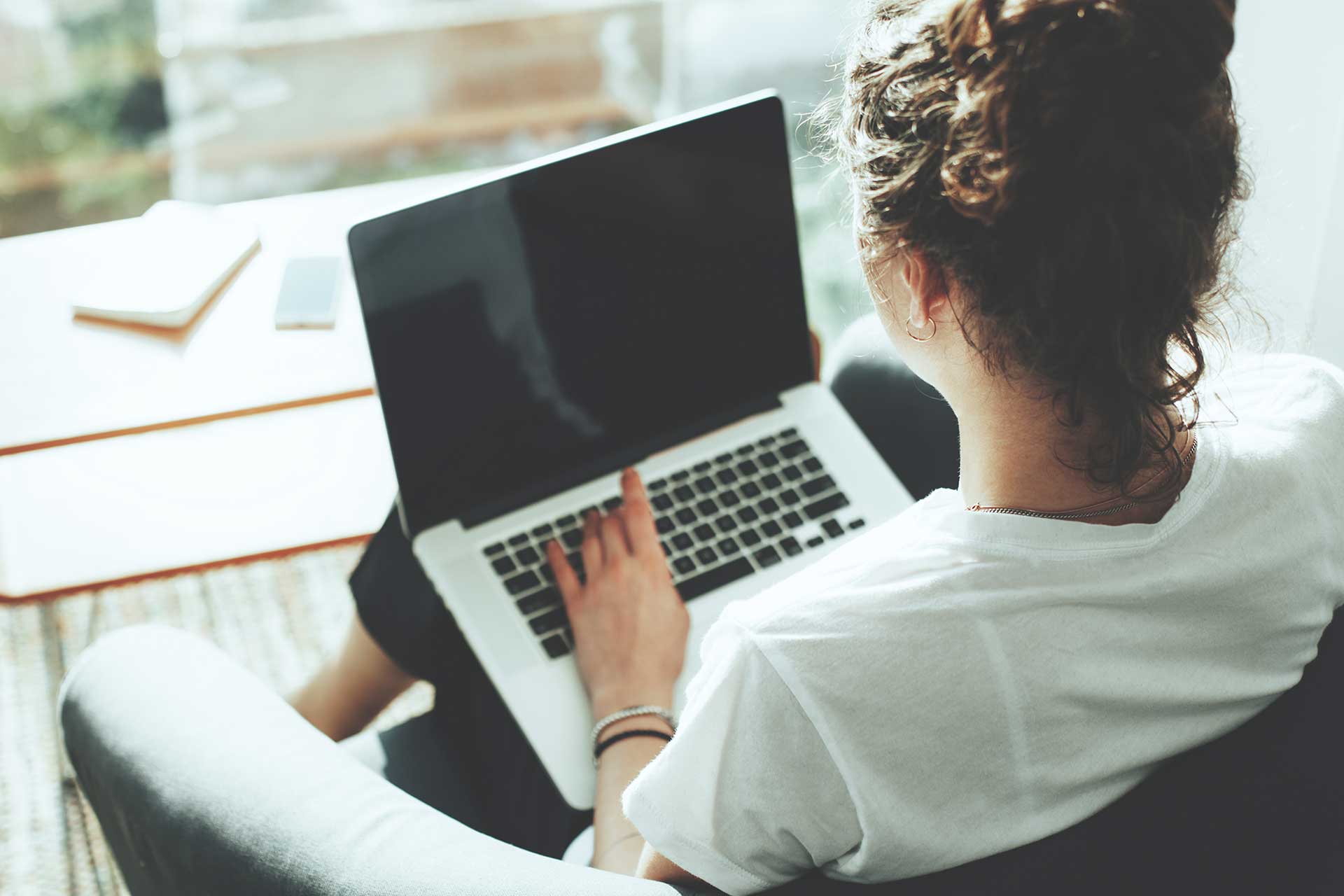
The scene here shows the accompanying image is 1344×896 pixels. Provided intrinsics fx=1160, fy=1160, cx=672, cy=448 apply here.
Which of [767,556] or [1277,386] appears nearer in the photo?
[1277,386]

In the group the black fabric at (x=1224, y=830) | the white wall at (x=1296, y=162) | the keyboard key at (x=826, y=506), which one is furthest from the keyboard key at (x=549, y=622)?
the white wall at (x=1296, y=162)

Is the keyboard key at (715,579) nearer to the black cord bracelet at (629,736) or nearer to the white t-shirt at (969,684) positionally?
the black cord bracelet at (629,736)

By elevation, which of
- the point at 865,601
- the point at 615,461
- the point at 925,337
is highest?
the point at 925,337

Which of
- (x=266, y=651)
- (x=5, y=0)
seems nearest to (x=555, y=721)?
(x=266, y=651)

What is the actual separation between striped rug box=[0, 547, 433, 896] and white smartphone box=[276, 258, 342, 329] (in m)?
0.46

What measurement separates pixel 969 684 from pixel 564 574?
0.45 m

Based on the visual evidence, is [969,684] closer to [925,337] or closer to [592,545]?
[925,337]

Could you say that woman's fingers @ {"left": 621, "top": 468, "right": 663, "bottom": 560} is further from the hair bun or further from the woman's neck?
the hair bun

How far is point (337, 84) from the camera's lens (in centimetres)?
284

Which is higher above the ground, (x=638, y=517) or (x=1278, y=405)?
(x=1278, y=405)

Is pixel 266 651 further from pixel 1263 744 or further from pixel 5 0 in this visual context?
pixel 5 0

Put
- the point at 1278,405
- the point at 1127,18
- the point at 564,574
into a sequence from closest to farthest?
1. the point at 1127,18
2. the point at 1278,405
3. the point at 564,574

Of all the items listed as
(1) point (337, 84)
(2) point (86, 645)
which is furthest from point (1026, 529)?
(1) point (337, 84)

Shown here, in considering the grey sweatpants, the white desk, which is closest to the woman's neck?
the grey sweatpants
